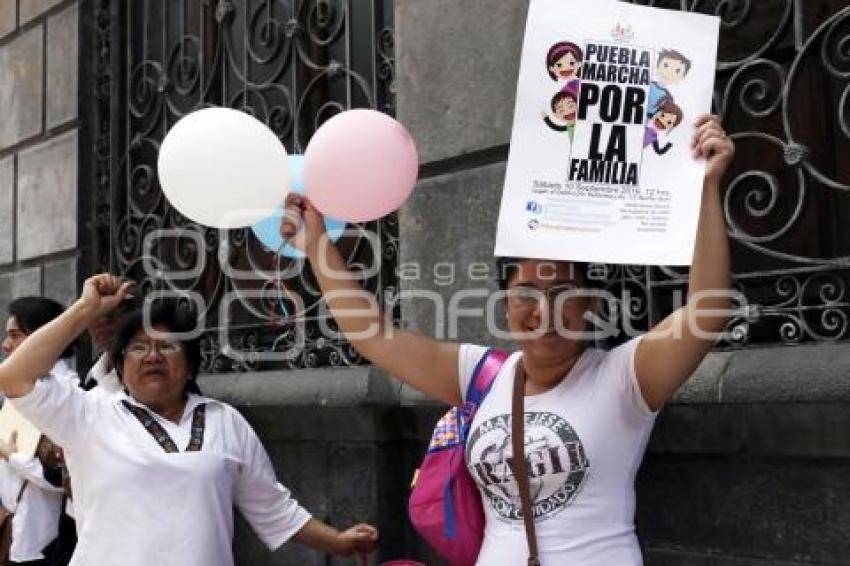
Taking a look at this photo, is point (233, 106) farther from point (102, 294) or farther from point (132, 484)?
point (132, 484)

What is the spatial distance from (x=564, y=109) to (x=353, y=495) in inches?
101

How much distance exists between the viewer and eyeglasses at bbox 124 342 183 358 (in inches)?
143

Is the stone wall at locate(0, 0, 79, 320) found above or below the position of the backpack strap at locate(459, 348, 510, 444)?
above

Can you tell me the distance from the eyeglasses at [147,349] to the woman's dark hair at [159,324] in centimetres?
3

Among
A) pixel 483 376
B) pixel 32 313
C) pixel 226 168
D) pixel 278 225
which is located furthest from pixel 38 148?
pixel 483 376

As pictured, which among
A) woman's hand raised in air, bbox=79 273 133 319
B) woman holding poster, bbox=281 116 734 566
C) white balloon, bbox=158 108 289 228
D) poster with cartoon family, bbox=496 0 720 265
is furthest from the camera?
woman's hand raised in air, bbox=79 273 133 319

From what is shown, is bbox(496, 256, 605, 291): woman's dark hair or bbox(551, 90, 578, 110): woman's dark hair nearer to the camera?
bbox(551, 90, 578, 110): woman's dark hair

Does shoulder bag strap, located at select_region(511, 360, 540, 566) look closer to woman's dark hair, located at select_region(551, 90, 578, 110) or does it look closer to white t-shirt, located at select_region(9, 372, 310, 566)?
woman's dark hair, located at select_region(551, 90, 578, 110)

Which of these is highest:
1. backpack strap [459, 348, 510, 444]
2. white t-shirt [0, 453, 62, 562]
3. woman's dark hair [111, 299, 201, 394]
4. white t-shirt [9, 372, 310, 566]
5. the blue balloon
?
the blue balloon

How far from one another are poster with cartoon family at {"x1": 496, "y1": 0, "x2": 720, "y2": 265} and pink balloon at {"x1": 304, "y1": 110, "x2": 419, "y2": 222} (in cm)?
43

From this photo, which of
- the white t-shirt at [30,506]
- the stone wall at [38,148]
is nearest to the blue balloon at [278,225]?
the white t-shirt at [30,506]

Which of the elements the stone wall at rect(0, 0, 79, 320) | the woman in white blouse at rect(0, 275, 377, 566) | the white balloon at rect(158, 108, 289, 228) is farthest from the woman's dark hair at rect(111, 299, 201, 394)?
the stone wall at rect(0, 0, 79, 320)

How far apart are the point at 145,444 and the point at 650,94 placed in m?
2.02

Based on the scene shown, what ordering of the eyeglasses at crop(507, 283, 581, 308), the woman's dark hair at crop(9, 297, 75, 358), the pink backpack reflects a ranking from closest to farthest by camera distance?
the eyeglasses at crop(507, 283, 581, 308)
the pink backpack
the woman's dark hair at crop(9, 297, 75, 358)
